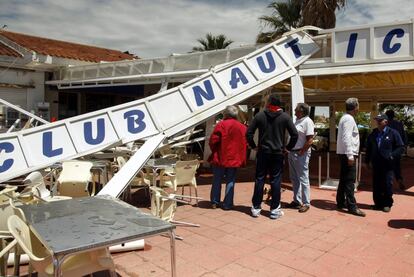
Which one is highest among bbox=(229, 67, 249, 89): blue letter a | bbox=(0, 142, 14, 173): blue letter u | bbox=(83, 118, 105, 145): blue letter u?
bbox=(229, 67, 249, 89): blue letter a

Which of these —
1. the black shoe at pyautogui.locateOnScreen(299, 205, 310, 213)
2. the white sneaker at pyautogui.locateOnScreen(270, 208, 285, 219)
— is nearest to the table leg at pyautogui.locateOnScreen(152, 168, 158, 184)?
the white sneaker at pyautogui.locateOnScreen(270, 208, 285, 219)

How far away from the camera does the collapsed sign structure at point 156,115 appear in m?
4.91

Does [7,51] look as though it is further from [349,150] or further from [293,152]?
[349,150]

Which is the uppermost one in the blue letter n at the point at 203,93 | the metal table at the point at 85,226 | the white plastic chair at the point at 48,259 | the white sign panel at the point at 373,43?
the white sign panel at the point at 373,43

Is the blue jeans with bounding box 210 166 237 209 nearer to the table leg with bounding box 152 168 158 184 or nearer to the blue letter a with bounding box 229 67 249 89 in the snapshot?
the table leg with bounding box 152 168 158 184

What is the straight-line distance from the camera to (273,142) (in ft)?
18.6

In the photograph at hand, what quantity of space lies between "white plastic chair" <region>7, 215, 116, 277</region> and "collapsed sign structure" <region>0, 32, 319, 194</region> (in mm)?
2076

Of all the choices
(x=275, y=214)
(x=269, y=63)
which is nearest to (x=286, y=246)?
(x=275, y=214)

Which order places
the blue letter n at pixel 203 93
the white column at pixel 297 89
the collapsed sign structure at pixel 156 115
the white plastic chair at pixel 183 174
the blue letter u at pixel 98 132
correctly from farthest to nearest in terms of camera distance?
the white column at pixel 297 89
the blue letter n at pixel 203 93
the white plastic chair at pixel 183 174
the blue letter u at pixel 98 132
the collapsed sign structure at pixel 156 115

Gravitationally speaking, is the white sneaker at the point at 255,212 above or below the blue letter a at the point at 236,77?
below

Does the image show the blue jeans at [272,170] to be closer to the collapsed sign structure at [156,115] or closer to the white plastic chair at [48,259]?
the collapsed sign structure at [156,115]

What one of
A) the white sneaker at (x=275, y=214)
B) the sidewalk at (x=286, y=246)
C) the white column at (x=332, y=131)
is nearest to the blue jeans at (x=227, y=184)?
the sidewalk at (x=286, y=246)

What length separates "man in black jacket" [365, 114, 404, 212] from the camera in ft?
20.4

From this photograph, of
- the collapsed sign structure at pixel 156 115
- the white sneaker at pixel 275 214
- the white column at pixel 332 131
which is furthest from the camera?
the white column at pixel 332 131
